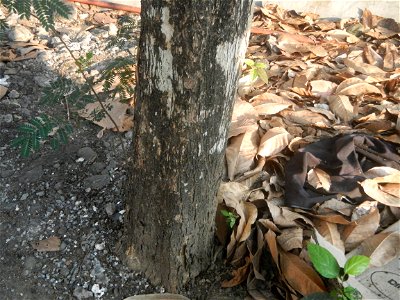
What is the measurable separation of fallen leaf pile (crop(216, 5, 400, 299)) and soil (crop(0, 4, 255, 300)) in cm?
22

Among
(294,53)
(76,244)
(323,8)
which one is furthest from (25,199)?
(323,8)

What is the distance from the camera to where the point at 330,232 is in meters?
2.01

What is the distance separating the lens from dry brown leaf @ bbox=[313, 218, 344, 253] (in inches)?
78.2

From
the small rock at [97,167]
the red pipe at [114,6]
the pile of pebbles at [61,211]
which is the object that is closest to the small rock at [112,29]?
the red pipe at [114,6]

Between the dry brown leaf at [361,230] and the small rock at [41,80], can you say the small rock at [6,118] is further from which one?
the dry brown leaf at [361,230]

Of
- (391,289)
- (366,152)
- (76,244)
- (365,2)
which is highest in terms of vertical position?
(365,2)

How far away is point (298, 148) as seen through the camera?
8.04 ft

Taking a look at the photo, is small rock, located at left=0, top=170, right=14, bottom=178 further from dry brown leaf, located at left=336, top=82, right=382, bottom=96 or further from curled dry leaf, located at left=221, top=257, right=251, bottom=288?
dry brown leaf, located at left=336, top=82, right=382, bottom=96

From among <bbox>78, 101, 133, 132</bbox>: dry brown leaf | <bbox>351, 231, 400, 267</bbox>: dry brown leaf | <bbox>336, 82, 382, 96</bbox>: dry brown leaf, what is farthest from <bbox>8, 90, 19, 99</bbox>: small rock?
<bbox>351, 231, 400, 267</bbox>: dry brown leaf

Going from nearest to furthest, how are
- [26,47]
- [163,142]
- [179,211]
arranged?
[163,142] → [179,211] → [26,47]

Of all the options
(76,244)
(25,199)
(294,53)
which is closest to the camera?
(76,244)

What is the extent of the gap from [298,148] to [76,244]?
119 centimetres

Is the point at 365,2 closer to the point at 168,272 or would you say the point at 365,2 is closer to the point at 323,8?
the point at 323,8

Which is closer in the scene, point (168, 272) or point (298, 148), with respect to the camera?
point (168, 272)
